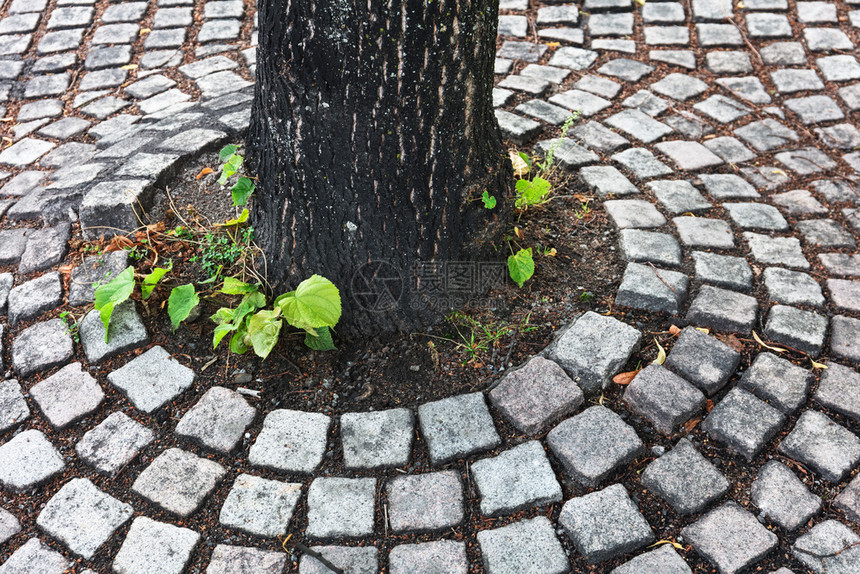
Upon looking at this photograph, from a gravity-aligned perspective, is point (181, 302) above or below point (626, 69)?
below

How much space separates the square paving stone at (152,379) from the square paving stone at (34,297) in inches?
20.0

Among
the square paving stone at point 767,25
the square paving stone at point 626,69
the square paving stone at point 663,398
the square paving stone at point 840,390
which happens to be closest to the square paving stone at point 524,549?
the square paving stone at point 663,398

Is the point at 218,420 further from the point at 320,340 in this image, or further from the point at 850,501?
the point at 850,501

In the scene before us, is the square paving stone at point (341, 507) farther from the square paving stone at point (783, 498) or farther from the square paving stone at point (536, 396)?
the square paving stone at point (783, 498)

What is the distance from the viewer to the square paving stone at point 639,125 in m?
3.43

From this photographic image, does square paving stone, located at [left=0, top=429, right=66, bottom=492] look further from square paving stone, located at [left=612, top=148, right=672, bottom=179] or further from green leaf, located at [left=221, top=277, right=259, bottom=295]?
square paving stone, located at [left=612, top=148, right=672, bottom=179]

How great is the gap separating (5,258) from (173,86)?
158 cm

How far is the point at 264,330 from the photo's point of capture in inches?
87.4

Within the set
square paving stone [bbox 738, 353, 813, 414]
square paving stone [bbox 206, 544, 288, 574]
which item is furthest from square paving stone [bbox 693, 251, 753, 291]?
square paving stone [bbox 206, 544, 288, 574]

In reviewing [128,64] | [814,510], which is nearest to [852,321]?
[814,510]

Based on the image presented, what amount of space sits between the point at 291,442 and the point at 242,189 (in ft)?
3.04

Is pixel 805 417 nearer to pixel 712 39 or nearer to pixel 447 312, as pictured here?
pixel 447 312

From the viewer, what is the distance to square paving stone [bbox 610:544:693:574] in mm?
1823

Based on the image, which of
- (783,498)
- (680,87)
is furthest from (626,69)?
(783,498)
